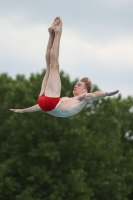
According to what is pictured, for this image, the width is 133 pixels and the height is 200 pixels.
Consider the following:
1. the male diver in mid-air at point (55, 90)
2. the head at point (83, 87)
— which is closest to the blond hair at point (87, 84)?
the head at point (83, 87)

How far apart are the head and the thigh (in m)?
0.79

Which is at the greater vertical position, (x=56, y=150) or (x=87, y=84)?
(x=87, y=84)

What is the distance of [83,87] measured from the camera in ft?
49.8

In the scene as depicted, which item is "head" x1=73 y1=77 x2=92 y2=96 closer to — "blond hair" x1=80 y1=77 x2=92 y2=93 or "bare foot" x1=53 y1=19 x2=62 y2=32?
"blond hair" x1=80 y1=77 x2=92 y2=93

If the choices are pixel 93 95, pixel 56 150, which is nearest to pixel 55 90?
pixel 93 95

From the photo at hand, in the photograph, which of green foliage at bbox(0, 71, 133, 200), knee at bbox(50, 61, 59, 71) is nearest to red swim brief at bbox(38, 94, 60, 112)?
knee at bbox(50, 61, 59, 71)

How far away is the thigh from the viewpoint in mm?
14391

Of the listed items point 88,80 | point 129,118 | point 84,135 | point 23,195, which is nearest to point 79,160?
point 84,135

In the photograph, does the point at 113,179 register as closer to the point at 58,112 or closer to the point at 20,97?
the point at 20,97

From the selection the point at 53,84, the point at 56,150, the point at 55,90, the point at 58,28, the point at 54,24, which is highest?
the point at 54,24

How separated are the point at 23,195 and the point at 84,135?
565cm

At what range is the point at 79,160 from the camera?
139 feet

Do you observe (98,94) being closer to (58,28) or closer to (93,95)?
(93,95)

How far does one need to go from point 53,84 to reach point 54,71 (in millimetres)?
307
